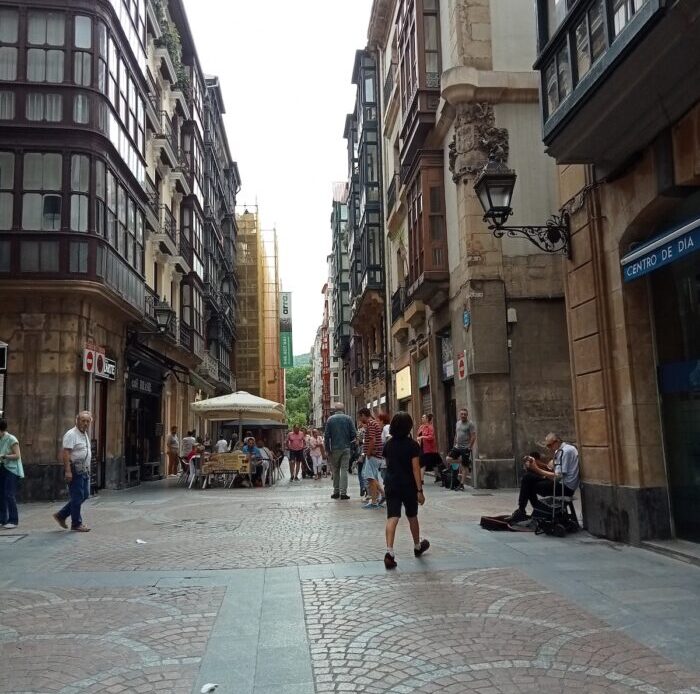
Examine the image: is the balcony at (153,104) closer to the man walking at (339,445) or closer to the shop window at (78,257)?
the shop window at (78,257)

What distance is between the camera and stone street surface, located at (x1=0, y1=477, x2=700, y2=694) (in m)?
4.28

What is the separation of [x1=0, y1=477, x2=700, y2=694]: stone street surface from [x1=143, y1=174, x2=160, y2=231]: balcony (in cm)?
1570

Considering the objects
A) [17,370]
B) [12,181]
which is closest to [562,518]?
[17,370]

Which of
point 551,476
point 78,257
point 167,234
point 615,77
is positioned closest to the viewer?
point 615,77

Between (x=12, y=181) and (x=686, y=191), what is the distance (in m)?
15.2

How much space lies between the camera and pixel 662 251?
24.3ft

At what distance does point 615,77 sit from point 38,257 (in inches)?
548

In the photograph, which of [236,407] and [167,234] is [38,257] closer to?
[236,407]

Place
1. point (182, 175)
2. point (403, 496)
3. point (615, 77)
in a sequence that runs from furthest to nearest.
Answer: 1. point (182, 175)
2. point (403, 496)
3. point (615, 77)

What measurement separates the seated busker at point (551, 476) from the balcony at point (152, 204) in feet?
56.4

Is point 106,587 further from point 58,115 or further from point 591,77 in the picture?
point 58,115

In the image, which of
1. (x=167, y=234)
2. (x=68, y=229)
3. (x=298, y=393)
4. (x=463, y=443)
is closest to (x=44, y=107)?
(x=68, y=229)

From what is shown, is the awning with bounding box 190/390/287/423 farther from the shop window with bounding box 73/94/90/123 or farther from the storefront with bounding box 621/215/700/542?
the storefront with bounding box 621/215/700/542

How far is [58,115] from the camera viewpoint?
17.4 meters
